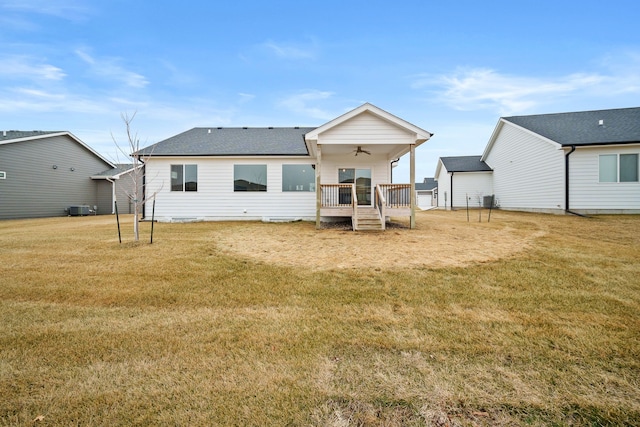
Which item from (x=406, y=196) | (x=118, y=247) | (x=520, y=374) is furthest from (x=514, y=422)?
(x=406, y=196)

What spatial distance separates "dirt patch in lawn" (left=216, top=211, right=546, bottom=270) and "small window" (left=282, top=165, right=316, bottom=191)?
4194 millimetres

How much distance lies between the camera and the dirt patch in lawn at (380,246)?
20.5 feet

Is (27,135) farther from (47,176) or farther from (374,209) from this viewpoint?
(374,209)

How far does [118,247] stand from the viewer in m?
7.61

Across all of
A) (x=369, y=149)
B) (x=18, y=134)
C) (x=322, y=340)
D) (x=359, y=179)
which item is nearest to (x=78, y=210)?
(x=18, y=134)

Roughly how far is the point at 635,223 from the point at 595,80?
486 inches

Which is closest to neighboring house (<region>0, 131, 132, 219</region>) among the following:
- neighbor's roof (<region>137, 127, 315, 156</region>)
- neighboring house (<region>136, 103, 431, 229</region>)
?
neighbor's roof (<region>137, 127, 315, 156</region>)

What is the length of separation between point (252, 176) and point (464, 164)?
19040 mm

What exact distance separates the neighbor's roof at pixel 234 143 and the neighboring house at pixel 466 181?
14.0m

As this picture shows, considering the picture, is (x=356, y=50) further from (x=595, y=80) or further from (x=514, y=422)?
(x=514, y=422)

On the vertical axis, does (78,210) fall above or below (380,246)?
above

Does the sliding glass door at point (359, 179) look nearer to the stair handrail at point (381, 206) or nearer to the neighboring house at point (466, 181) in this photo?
the stair handrail at point (381, 206)

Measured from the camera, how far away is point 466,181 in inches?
912

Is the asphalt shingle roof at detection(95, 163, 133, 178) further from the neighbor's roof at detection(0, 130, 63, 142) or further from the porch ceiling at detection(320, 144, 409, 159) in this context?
the porch ceiling at detection(320, 144, 409, 159)
